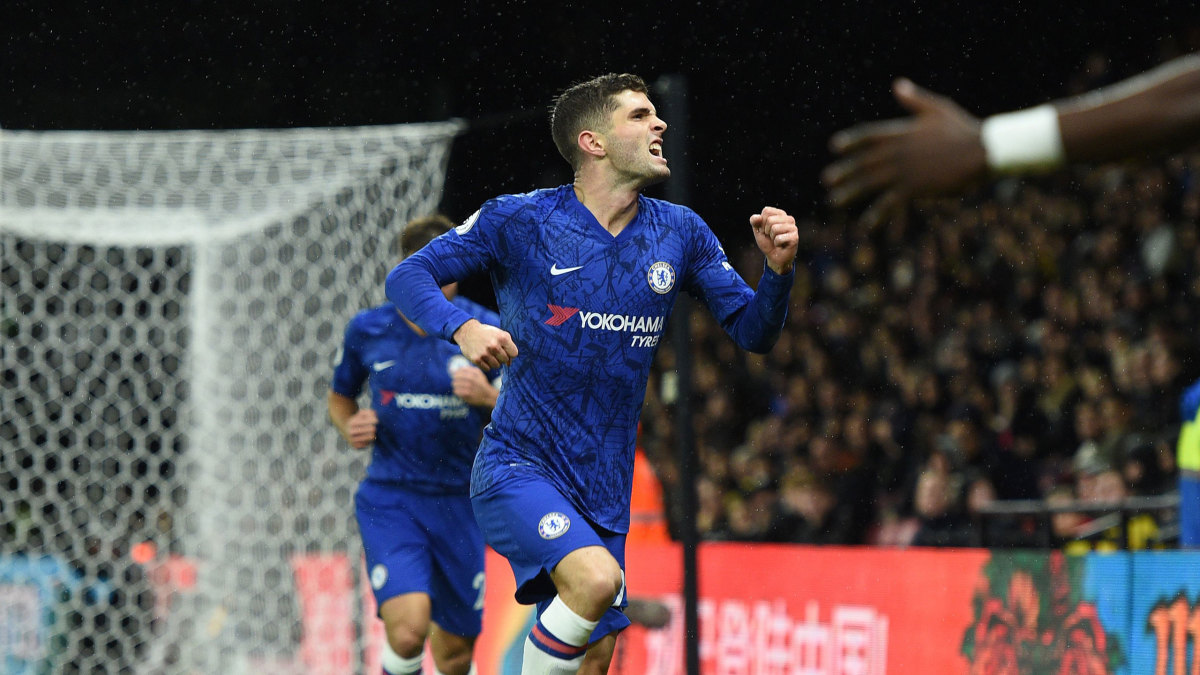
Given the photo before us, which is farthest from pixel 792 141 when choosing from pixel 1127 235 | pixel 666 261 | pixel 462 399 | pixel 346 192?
pixel 666 261

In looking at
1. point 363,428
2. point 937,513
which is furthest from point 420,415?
point 937,513

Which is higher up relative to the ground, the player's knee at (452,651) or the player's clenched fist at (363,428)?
the player's clenched fist at (363,428)

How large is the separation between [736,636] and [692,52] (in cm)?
756

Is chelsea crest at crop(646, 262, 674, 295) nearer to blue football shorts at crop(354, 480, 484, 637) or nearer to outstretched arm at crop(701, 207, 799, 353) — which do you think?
outstretched arm at crop(701, 207, 799, 353)

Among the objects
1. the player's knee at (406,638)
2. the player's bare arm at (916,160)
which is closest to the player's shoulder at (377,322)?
the player's knee at (406,638)

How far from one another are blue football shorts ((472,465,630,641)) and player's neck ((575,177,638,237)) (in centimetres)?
83

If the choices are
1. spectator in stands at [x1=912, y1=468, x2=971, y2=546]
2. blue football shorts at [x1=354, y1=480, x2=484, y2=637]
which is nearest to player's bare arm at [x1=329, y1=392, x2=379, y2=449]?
blue football shorts at [x1=354, y1=480, x2=484, y2=637]

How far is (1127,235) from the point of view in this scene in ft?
36.0

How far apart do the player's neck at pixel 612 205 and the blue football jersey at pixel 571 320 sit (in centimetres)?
4

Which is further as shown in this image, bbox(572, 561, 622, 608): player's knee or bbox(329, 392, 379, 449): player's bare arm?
bbox(329, 392, 379, 449): player's bare arm

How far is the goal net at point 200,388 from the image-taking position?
8.57 meters

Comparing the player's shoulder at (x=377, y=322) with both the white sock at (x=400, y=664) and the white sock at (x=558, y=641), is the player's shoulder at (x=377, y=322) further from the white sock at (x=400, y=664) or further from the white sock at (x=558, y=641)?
the white sock at (x=558, y=641)

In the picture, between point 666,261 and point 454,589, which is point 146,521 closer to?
point 454,589

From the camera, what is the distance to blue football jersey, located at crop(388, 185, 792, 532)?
4.26 metres
